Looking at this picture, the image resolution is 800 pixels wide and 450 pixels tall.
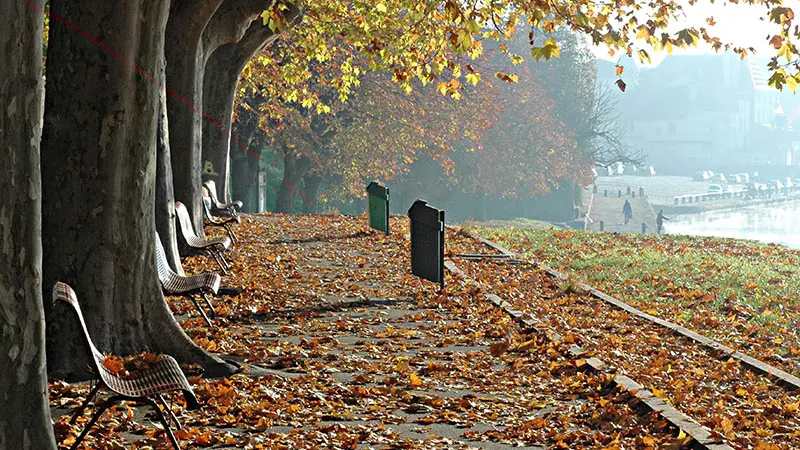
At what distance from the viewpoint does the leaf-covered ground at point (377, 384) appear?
23.0 ft

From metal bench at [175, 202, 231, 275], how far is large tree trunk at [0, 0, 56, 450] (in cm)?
863

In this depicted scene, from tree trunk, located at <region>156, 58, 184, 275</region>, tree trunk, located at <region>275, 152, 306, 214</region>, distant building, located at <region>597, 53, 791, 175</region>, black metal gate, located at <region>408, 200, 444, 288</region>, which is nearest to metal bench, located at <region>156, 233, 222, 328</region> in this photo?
tree trunk, located at <region>156, 58, 184, 275</region>

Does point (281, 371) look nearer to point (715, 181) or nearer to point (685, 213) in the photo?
point (685, 213)

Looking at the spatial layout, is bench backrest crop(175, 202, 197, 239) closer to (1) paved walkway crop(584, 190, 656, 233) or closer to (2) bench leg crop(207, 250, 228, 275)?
(2) bench leg crop(207, 250, 228, 275)

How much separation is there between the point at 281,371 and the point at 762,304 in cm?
885

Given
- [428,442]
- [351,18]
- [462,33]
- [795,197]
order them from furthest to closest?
[795,197] < [351,18] < [462,33] < [428,442]

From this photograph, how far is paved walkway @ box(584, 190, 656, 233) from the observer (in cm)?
7469

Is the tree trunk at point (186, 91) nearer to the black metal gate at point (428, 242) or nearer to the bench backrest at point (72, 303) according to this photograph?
the black metal gate at point (428, 242)

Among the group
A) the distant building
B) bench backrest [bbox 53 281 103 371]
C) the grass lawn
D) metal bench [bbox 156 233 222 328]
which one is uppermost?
the distant building

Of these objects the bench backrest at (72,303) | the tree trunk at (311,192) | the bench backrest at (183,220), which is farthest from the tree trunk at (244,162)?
the bench backrest at (72,303)

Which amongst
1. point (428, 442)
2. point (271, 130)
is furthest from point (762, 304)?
point (271, 130)

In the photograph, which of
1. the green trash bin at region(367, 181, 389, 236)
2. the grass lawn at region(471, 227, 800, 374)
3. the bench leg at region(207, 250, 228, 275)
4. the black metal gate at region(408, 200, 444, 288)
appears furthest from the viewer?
the green trash bin at region(367, 181, 389, 236)

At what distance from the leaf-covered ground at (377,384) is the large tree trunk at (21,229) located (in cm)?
104

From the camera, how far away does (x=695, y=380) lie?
9500 mm
